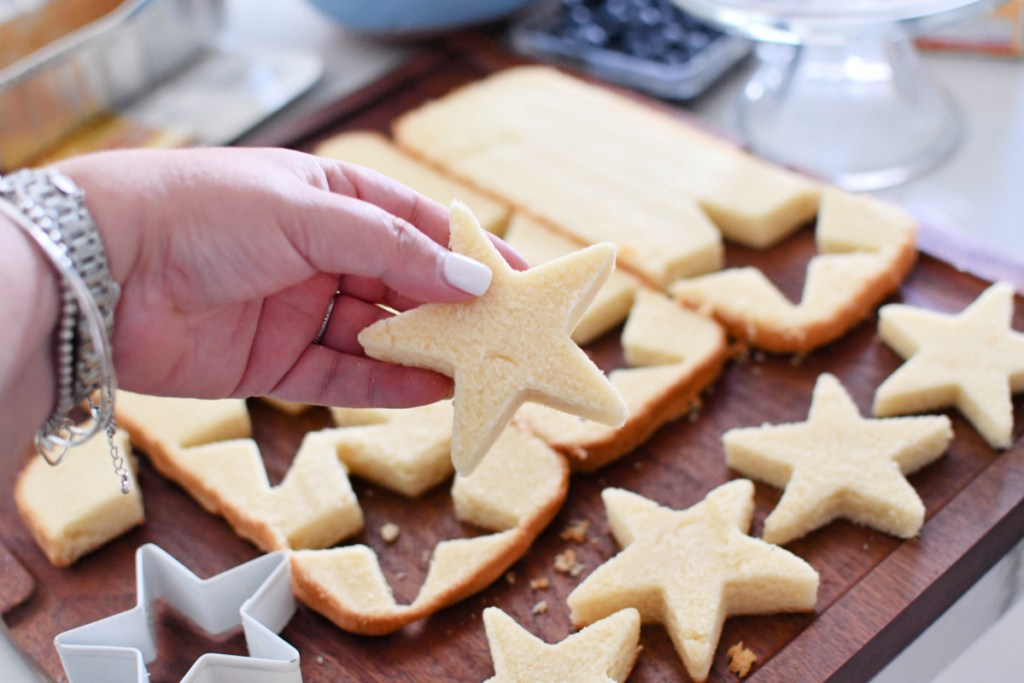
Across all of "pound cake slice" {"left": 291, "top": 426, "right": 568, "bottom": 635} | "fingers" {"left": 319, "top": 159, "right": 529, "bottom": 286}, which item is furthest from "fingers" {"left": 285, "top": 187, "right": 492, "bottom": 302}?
"pound cake slice" {"left": 291, "top": 426, "right": 568, "bottom": 635}

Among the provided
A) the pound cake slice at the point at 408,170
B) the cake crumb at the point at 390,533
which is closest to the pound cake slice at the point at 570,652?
the cake crumb at the point at 390,533

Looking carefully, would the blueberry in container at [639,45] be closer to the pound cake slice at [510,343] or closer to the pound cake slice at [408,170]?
the pound cake slice at [408,170]

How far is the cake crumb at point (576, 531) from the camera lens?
1.60 meters

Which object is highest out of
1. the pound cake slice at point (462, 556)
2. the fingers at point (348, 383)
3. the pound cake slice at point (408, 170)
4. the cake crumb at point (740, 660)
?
the fingers at point (348, 383)

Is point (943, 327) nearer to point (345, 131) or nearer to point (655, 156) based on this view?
point (655, 156)

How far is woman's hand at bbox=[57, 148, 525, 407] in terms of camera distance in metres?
1.26

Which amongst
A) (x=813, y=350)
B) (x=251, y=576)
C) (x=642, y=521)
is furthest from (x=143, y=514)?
(x=813, y=350)

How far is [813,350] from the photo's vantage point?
73.1 inches

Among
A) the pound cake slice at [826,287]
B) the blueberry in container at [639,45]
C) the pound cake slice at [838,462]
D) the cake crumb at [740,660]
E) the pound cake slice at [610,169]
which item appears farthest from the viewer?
Result: the blueberry in container at [639,45]

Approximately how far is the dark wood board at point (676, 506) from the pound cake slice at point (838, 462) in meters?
0.03

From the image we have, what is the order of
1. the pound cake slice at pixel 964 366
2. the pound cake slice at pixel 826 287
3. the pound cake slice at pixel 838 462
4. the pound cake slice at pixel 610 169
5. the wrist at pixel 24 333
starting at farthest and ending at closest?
1. the pound cake slice at pixel 610 169
2. the pound cake slice at pixel 826 287
3. the pound cake slice at pixel 964 366
4. the pound cake slice at pixel 838 462
5. the wrist at pixel 24 333

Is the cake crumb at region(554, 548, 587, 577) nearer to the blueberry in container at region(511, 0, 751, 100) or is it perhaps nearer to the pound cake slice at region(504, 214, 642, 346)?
the pound cake slice at region(504, 214, 642, 346)

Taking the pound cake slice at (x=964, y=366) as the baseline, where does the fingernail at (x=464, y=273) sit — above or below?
above

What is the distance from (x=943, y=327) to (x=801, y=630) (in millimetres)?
620
